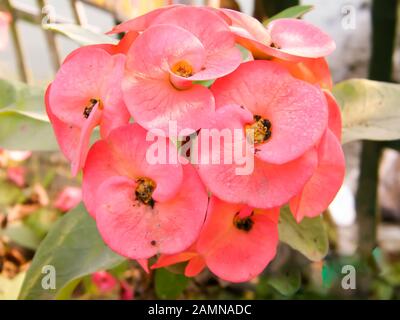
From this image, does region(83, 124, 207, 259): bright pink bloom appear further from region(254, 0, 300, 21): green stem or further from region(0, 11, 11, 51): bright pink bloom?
region(0, 11, 11, 51): bright pink bloom

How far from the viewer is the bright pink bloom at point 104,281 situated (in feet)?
3.11

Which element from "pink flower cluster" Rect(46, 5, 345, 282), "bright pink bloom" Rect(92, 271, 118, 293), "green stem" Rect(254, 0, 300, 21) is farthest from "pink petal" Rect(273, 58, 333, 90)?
"bright pink bloom" Rect(92, 271, 118, 293)

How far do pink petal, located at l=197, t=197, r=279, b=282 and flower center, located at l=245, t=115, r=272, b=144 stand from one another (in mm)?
59

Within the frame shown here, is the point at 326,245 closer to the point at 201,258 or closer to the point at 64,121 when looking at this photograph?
the point at 201,258

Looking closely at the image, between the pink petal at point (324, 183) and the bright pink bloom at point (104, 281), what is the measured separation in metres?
0.60

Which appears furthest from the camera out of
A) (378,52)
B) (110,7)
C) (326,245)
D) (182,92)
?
(110,7)

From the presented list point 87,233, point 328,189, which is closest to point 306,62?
point 328,189

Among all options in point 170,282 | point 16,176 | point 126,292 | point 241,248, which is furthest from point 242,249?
point 16,176

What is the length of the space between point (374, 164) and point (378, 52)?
0.64ft

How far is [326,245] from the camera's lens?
Answer: 519mm

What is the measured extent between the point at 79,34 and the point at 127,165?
0.20m

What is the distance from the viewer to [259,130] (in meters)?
0.37

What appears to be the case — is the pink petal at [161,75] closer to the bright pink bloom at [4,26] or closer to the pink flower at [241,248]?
the pink flower at [241,248]

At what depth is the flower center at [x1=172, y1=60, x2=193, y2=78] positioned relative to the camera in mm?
386
